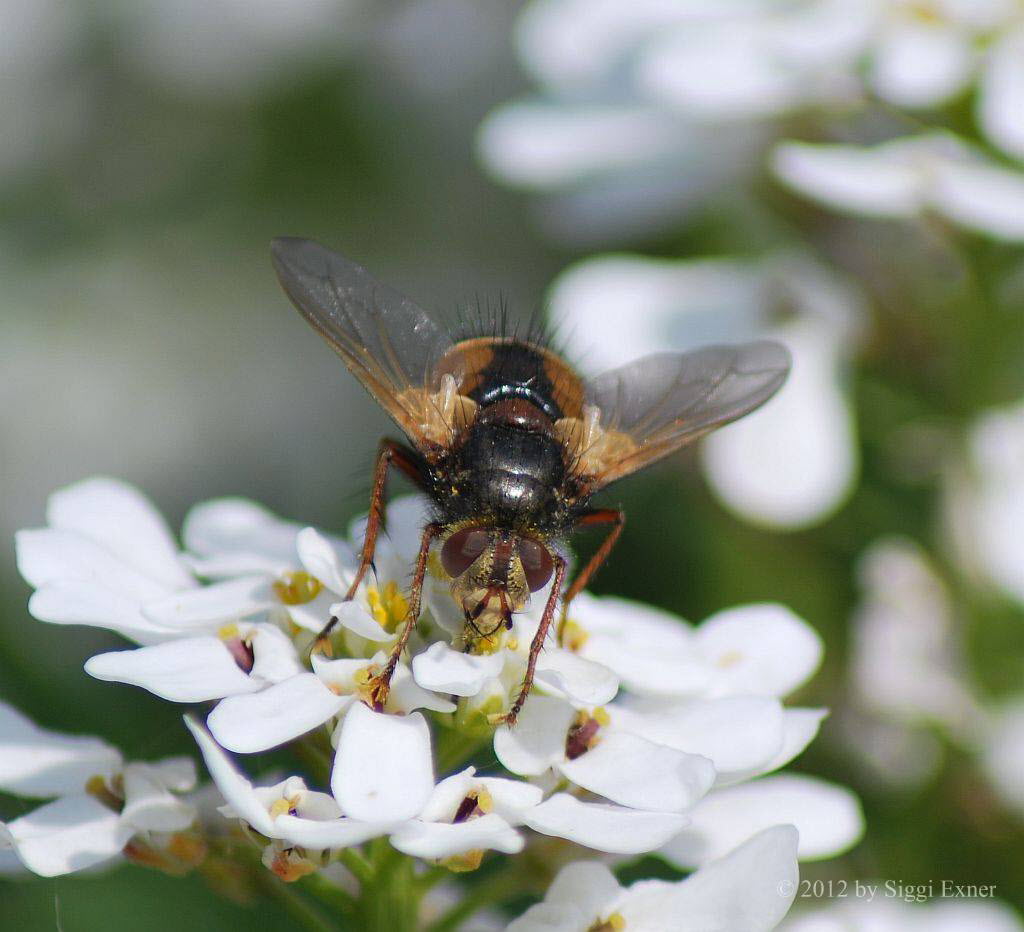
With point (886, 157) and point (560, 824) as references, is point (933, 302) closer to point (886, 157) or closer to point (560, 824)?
point (886, 157)

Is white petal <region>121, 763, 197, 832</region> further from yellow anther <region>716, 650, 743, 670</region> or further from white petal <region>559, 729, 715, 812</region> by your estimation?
yellow anther <region>716, 650, 743, 670</region>

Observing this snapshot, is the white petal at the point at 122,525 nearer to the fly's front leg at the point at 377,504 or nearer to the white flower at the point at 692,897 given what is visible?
the fly's front leg at the point at 377,504

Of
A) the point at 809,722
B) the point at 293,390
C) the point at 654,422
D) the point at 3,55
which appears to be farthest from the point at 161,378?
the point at 809,722

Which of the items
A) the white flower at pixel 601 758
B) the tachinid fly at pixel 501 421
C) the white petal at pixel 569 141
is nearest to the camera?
the white flower at pixel 601 758

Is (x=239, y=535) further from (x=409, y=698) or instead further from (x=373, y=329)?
(x=409, y=698)

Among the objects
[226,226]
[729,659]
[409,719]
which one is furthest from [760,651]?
[226,226]

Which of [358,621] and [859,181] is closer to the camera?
[358,621]

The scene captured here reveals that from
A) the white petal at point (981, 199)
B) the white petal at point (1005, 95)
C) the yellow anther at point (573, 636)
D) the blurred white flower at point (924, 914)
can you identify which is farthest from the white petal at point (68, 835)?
the white petal at point (1005, 95)
